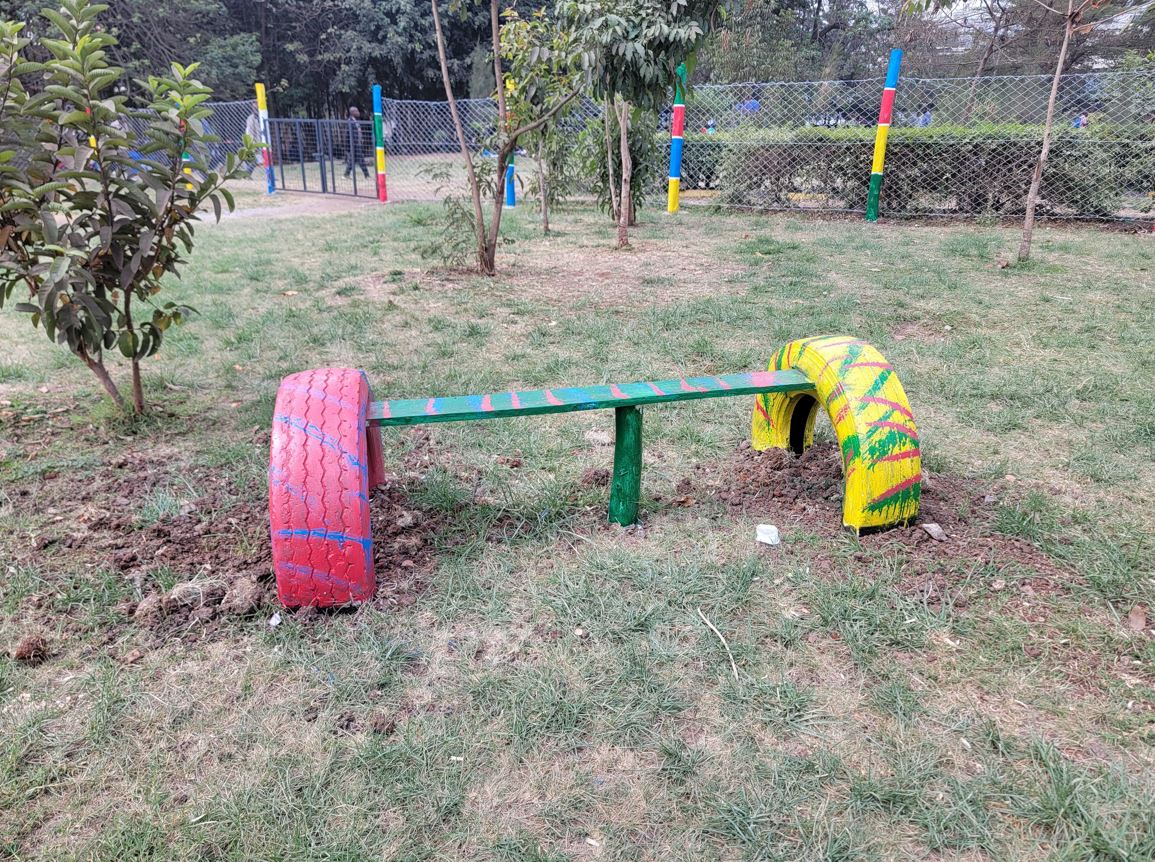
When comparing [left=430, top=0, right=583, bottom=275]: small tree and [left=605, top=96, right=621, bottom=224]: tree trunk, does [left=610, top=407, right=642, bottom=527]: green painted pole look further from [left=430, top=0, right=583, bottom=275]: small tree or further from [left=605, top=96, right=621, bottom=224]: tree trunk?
[left=605, top=96, right=621, bottom=224]: tree trunk

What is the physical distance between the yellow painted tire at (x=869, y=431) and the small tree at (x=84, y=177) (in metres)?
2.39

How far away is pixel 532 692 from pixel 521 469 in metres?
1.27

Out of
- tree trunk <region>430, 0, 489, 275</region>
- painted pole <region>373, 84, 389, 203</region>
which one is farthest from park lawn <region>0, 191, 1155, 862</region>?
painted pole <region>373, 84, 389, 203</region>

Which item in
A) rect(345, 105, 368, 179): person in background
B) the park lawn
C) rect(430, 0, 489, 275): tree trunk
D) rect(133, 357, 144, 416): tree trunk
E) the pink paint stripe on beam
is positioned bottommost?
the park lawn

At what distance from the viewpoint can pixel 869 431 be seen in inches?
93.1

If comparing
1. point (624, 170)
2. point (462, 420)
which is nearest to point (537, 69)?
point (624, 170)

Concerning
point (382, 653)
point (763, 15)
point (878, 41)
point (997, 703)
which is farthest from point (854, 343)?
point (878, 41)

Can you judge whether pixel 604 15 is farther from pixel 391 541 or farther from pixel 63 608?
pixel 63 608

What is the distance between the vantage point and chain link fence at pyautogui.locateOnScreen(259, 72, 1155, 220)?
9477 mm

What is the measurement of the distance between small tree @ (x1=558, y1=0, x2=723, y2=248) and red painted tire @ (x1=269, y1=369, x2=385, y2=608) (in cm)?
366

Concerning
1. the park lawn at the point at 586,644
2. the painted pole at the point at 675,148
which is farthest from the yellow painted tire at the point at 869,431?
the painted pole at the point at 675,148

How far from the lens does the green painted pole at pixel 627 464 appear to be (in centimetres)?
253

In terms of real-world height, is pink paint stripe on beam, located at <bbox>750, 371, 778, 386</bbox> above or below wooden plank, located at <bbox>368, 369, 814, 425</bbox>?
above

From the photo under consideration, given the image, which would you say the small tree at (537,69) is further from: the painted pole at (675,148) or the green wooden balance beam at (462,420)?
the green wooden balance beam at (462,420)
